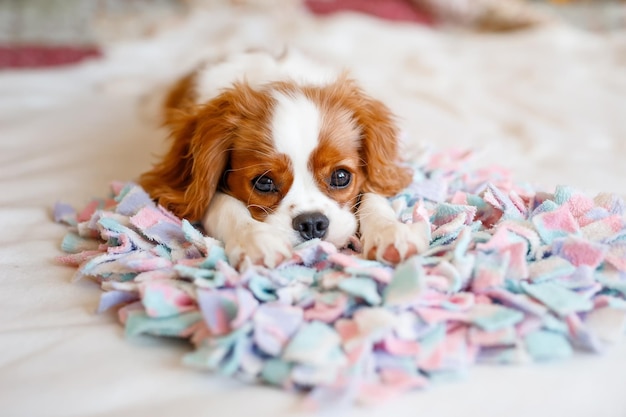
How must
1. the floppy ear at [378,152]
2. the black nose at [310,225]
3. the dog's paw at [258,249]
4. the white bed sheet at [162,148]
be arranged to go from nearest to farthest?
the white bed sheet at [162,148]
the dog's paw at [258,249]
the black nose at [310,225]
the floppy ear at [378,152]

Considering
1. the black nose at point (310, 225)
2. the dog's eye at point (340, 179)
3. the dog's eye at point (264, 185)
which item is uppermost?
the dog's eye at point (340, 179)

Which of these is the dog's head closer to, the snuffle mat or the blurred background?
the snuffle mat

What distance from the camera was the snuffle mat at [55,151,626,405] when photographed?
1.18 m

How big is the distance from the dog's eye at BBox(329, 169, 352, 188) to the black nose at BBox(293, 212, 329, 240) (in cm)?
18

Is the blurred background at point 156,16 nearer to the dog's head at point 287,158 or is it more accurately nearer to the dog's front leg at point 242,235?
the dog's head at point 287,158

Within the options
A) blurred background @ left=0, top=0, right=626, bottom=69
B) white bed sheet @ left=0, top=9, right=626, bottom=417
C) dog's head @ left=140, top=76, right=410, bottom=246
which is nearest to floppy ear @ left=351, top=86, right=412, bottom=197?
dog's head @ left=140, top=76, right=410, bottom=246

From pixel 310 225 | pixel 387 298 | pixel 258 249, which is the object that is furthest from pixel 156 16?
pixel 387 298

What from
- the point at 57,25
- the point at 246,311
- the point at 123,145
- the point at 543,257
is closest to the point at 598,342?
the point at 543,257

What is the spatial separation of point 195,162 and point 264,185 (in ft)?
0.76

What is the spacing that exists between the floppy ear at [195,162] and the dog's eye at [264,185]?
5.9 inches

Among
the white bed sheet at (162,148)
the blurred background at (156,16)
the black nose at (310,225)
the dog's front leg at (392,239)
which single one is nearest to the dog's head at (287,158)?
the black nose at (310,225)

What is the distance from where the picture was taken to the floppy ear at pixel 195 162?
1844mm

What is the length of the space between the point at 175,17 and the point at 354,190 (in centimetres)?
259

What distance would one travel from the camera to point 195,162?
1.87m
